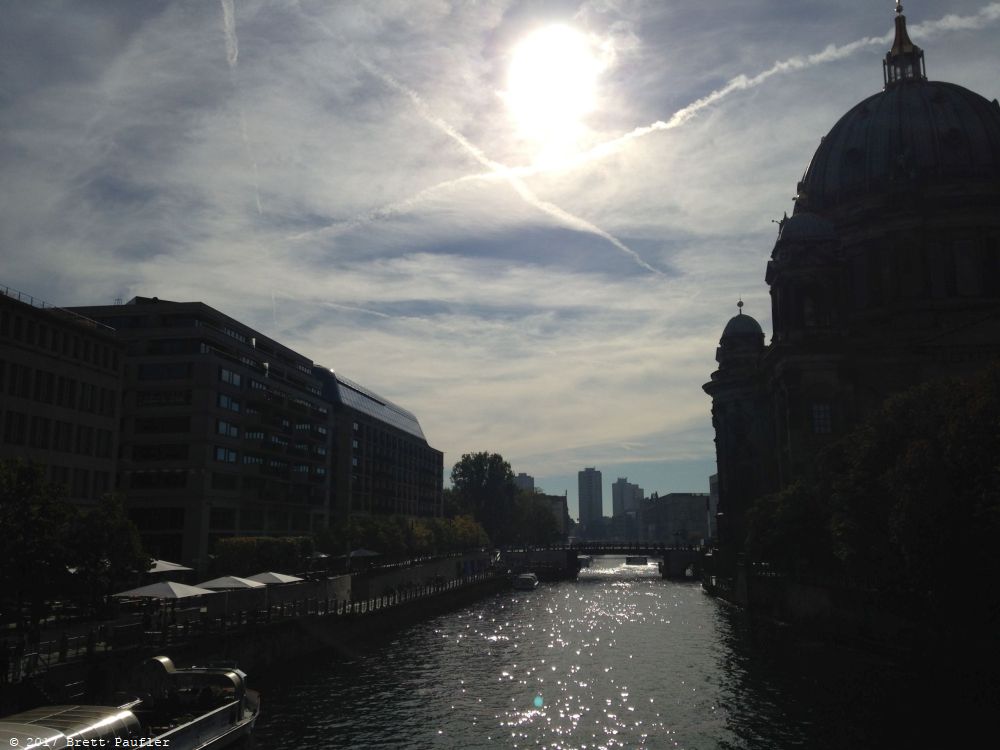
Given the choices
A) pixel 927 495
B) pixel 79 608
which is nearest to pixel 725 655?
pixel 927 495

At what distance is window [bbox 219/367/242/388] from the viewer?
96.3m

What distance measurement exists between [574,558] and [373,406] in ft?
185

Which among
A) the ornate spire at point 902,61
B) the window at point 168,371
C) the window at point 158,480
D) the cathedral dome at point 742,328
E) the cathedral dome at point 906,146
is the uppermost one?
the ornate spire at point 902,61

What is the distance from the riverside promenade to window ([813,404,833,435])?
4885cm

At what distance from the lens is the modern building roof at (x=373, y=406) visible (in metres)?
150

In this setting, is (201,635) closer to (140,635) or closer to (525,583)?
(140,635)

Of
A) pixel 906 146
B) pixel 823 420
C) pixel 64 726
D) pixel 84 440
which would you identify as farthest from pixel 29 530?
pixel 906 146

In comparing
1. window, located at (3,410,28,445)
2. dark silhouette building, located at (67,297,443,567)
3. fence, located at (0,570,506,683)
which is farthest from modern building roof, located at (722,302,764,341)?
window, located at (3,410,28,445)

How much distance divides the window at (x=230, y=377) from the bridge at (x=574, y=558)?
8769 cm

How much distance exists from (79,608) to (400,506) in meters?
120

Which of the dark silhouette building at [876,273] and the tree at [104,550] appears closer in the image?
the tree at [104,550]

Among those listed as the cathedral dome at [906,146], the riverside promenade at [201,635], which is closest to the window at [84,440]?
the riverside promenade at [201,635]

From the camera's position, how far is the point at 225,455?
98.1m

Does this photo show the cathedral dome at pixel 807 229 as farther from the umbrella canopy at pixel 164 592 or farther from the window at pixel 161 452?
the umbrella canopy at pixel 164 592
